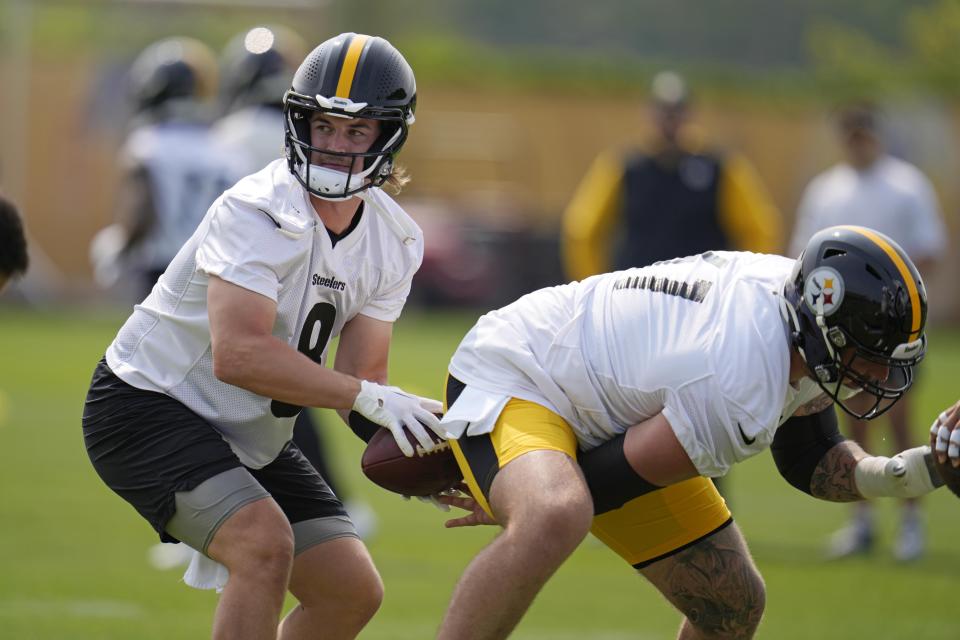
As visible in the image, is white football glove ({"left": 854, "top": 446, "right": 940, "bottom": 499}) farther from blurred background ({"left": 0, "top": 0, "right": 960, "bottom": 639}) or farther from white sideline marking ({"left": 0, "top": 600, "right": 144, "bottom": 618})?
white sideline marking ({"left": 0, "top": 600, "right": 144, "bottom": 618})

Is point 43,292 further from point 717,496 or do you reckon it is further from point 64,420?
point 717,496

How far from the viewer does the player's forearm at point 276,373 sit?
154 inches

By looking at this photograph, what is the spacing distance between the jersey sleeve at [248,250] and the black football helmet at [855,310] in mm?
1353

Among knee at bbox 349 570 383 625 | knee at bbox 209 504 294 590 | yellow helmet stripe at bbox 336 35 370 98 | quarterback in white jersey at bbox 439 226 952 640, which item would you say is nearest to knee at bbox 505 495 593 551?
quarterback in white jersey at bbox 439 226 952 640

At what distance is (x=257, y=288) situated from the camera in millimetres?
3928

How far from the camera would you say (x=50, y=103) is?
26.6 m

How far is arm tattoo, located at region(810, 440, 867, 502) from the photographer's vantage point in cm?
435

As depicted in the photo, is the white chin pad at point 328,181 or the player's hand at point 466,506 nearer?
the white chin pad at point 328,181

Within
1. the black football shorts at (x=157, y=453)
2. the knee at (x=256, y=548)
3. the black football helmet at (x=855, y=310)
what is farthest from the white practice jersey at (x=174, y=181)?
the black football helmet at (x=855, y=310)

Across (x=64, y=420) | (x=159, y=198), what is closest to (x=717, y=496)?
(x=159, y=198)

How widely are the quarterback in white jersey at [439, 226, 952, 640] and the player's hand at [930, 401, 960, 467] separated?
0.48 ft

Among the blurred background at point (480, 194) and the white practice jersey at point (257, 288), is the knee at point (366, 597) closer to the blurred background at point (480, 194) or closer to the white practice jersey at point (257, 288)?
the white practice jersey at point (257, 288)

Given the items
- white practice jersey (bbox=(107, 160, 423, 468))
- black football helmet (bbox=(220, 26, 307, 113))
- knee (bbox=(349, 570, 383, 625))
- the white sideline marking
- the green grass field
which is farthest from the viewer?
black football helmet (bbox=(220, 26, 307, 113))

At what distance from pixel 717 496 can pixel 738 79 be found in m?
28.1
